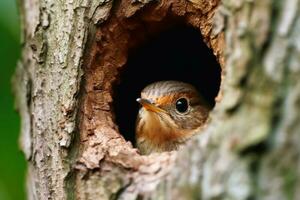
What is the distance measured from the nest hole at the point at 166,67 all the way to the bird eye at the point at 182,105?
0.46 metres

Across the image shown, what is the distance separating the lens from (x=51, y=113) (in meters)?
3.85

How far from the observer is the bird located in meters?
4.52

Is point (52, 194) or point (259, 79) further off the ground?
point (259, 79)

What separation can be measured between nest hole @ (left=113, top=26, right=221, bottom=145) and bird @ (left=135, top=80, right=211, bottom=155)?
285 mm

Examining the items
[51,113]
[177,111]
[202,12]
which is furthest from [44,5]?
[177,111]

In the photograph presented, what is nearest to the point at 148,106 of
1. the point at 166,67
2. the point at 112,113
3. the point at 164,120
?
the point at 164,120

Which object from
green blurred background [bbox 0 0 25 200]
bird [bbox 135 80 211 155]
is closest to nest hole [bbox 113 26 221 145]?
bird [bbox 135 80 211 155]

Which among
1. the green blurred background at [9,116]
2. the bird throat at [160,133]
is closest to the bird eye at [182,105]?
the bird throat at [160,133]

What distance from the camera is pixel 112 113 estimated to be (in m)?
4.12

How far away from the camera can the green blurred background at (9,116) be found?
15.9 feet

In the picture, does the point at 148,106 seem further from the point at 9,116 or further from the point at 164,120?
the point at 9,116

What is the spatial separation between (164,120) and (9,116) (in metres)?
1.26

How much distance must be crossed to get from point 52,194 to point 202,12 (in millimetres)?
1446

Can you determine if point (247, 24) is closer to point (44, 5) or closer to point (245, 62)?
point (245, 62)
